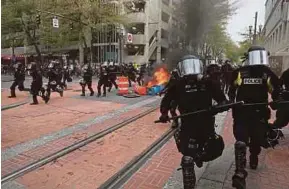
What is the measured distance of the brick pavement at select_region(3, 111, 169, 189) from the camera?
14.9ft

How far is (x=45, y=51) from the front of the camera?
158 ft

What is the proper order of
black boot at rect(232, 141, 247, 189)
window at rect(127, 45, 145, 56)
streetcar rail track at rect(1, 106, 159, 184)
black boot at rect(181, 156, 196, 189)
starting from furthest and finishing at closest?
window at rect(127, 45, 145, 56)
streetcar rail track at rect(1, 106, 159, 184)
black boot at rect(232, 141, 247, 189)
black boot at rect(181, 156, 196, 189)

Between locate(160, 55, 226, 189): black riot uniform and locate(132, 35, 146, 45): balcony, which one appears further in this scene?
locate(132, 35, 146, 45): balcony

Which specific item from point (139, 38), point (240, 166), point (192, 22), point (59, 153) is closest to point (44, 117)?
point (59, 153)

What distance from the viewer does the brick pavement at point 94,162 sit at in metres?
4.53

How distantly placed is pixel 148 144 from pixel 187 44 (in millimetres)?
15799

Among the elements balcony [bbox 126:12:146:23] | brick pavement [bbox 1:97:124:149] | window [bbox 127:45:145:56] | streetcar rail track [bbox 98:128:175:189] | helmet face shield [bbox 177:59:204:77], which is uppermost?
balcony [bbox 126:12:146:23]

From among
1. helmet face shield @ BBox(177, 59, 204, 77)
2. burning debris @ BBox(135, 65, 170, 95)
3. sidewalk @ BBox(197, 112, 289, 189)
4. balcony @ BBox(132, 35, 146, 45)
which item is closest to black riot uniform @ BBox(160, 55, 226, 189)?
helmet face shield @ BBox(177, 59, 204, 77)

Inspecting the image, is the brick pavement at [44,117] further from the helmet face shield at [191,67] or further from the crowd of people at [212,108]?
the helmet face shield at [191,67]

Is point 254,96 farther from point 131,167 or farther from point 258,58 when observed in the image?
point 131,167

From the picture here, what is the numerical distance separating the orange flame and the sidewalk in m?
10.2

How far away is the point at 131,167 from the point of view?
519cm

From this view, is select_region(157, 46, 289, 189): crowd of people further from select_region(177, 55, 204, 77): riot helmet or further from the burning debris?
the burning debris

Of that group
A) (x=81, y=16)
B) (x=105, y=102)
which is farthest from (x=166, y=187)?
(x=81, y=16)
